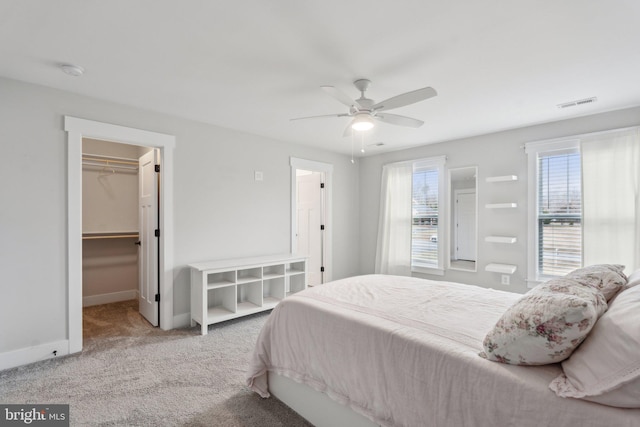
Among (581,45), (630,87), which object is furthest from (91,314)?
(630,87)

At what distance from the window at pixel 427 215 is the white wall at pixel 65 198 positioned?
154 centimetres

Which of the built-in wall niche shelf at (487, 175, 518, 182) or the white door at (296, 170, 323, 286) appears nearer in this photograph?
the built-in wall niche shelf at (487, 175, 518, 182)

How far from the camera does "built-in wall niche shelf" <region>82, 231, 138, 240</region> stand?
4.22 meters

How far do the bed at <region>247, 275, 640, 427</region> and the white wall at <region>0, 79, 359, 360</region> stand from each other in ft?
6.58

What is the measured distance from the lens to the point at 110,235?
4410 millimetres

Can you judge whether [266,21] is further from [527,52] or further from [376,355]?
[376,355]

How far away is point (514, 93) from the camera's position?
9.32 ft

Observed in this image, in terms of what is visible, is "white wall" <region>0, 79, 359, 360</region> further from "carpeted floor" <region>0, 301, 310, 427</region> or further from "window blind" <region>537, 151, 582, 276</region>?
"window blind" <region>537, 151, 582, 276</region>

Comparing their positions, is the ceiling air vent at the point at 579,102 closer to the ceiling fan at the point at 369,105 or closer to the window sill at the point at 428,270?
the ceiling fan at the point at 369,105

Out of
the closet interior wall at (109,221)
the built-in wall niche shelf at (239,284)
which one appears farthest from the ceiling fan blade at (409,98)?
the closet interior wall at (109,221)

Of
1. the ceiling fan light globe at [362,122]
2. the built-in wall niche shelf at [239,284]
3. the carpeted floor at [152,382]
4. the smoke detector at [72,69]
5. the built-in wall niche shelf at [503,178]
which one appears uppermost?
the smoke detector at [72,69]

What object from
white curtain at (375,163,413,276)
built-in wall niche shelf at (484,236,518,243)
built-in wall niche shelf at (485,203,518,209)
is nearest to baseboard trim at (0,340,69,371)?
white curtain at (375,163,413,276)

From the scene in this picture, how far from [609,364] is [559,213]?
10.8 feet

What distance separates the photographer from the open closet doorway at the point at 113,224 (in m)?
4.07
